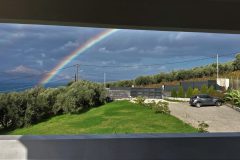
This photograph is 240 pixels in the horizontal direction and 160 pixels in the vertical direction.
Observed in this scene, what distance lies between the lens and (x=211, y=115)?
33.8 ft

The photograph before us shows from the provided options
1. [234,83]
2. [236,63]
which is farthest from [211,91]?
[236,63]

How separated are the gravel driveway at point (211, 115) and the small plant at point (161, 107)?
0.18 m

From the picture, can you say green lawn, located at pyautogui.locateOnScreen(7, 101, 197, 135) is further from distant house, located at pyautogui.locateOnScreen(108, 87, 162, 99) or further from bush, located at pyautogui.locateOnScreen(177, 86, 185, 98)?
bush, located at pyautogui.locateOnScreen(177, 86, 185, 98)

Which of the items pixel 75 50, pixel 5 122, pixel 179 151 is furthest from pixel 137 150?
pixel 75 50

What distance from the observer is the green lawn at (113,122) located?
32.6ft

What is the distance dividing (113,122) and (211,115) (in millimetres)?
3264

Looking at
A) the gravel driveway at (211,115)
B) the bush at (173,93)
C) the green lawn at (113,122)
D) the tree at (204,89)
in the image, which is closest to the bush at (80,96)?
the green lawn at (113,122)

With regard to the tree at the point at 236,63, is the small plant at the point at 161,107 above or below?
below

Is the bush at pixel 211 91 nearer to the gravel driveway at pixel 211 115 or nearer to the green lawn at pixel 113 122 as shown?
the gravel driveway at pixel 211 115

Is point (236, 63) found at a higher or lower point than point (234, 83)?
higher

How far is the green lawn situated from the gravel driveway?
0.25m

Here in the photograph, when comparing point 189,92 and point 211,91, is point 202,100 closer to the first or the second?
point 211,91

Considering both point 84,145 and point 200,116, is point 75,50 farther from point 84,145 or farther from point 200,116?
point 84,145

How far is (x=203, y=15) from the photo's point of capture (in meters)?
3.36
